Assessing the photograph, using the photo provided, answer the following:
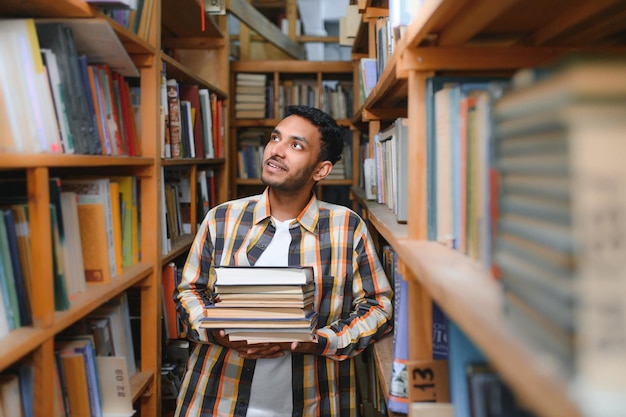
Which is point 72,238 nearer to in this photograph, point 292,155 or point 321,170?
point 292,155

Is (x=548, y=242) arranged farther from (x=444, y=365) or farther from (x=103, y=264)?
(x=103, y=264)

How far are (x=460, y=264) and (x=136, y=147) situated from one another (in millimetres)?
1310

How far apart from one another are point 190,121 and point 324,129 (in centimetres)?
83

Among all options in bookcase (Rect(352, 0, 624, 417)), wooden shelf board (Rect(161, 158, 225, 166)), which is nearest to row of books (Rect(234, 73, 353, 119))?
wooden shelf board (Rect(161, 158, 225, 166))

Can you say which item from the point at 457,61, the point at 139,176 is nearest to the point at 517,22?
the point at 457,61

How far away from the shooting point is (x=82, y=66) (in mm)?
1347

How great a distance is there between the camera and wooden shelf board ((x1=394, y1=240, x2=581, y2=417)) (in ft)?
1.24

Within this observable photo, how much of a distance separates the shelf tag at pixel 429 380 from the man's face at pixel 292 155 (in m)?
1.01

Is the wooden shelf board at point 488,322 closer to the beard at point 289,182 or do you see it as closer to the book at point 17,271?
the book at point 17,271

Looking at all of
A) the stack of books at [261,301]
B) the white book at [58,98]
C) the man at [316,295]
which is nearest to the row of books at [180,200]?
the man at [316,295]

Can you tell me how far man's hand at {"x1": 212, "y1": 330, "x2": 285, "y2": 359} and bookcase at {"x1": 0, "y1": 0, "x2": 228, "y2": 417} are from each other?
1.05 ft

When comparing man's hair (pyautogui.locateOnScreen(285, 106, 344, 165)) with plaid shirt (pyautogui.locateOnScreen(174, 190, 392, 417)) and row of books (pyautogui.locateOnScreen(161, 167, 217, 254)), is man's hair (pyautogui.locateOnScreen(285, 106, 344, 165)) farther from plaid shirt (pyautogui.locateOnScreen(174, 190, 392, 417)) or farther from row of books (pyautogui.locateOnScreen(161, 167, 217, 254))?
row of books (pyautogui.locateOnScreen(161, 167, 217, 254))

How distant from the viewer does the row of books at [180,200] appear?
2.19 meters

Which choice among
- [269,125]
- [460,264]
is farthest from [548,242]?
[269,125]
